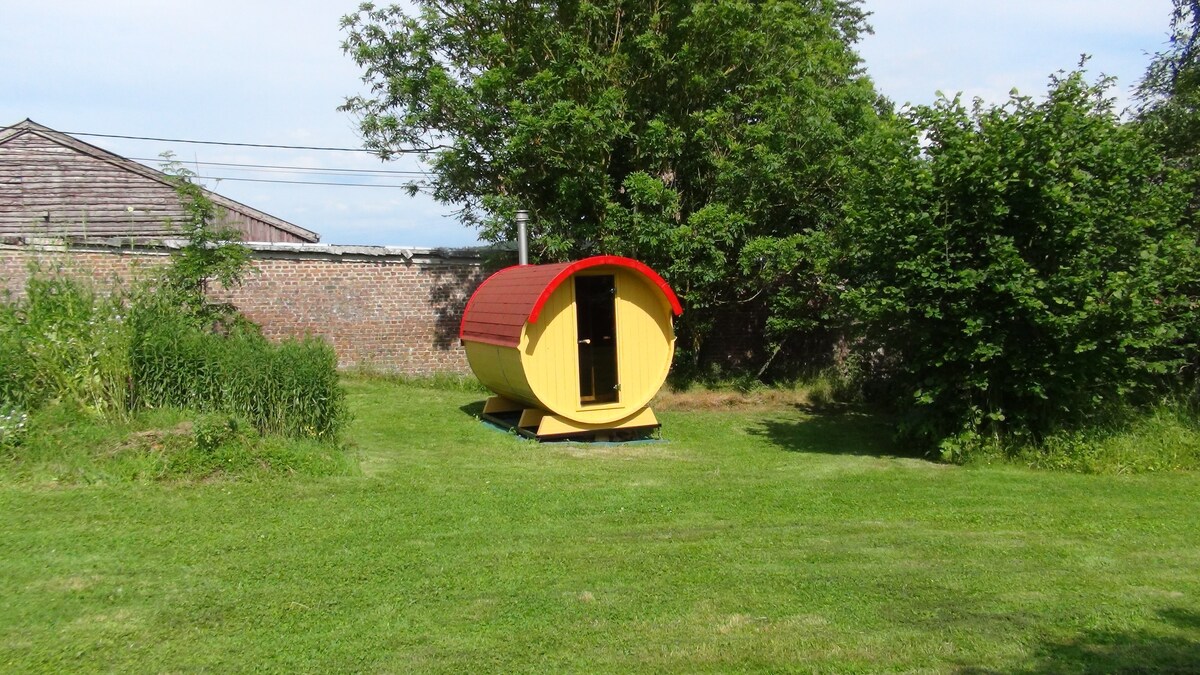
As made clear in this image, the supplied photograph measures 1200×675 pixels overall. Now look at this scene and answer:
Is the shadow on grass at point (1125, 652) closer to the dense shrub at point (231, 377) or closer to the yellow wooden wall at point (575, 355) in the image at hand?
the dense shrub at point (231, 377)

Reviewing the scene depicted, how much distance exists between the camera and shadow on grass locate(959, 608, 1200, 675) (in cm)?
488

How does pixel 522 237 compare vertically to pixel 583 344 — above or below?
above

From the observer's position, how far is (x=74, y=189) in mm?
19719

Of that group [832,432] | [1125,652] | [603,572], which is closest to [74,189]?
[832,432]

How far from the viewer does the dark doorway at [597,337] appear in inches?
502

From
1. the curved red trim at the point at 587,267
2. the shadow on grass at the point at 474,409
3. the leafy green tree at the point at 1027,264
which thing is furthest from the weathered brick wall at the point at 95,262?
the leafy green tree at the point at 1027,264

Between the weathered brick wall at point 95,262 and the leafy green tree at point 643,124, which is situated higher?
the leafy green tree at point 643,124

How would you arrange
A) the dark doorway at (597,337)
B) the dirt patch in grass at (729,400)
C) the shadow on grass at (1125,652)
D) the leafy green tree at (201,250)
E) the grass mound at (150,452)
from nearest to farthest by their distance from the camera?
the shadow on grass at (1125,652), the grass mound at (150,452), the dark doorway at (597,337), the leafy green tree at (201,250), the dirt patch in grass at (729,400)

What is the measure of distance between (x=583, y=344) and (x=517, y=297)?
3.54ft

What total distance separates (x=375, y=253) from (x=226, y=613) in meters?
12.4

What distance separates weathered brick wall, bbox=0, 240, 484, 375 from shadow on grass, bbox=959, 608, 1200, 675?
13851 millimetres

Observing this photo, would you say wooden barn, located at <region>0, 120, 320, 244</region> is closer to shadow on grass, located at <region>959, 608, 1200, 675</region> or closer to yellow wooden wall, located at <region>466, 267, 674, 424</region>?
yellow wooden wall, located at <region>466, 267, 674, 424</region>

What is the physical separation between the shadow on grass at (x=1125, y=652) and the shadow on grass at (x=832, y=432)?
21.2ft

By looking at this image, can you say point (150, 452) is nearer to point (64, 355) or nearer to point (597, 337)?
point (64, 355)
